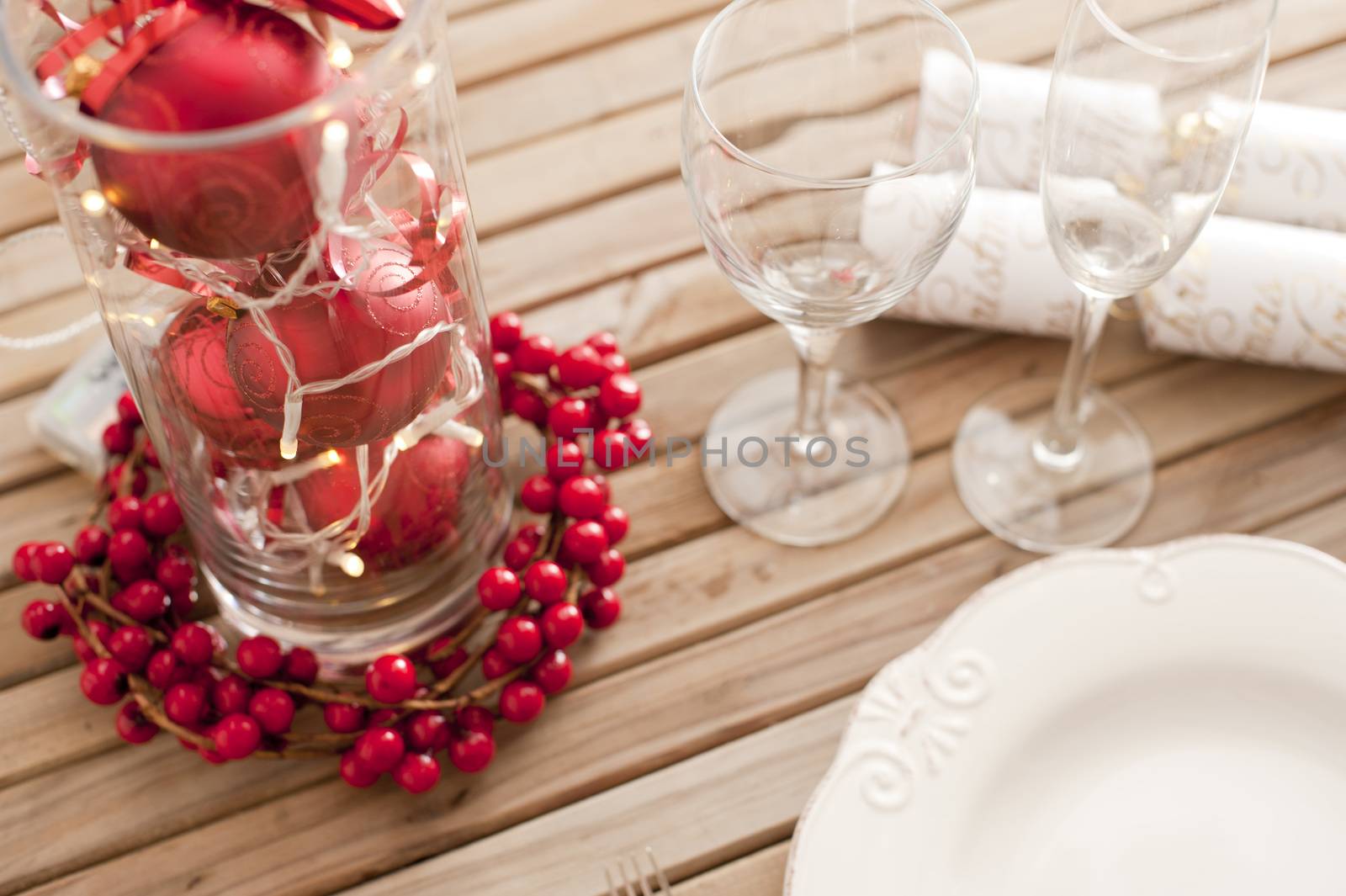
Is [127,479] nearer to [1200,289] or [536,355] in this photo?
[536,355]

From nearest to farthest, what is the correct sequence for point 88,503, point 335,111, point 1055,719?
point 335,111, point 1055,719, point 88,503

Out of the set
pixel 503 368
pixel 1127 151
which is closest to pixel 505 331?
pixel 503 368

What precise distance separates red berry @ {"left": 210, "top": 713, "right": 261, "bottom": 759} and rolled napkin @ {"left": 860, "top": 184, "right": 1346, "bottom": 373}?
16.7 inches

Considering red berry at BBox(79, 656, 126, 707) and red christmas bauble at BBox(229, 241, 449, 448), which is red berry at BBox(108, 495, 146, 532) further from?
red christmas bauble at BBox(229, 241, 449, 448)

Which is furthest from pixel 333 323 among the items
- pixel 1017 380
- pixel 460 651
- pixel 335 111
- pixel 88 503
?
pixel 1017 380

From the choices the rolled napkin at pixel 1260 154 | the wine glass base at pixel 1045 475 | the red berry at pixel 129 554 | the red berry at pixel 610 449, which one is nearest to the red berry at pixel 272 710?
the red berry at pixel 129 554

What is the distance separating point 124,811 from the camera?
618 millimetres

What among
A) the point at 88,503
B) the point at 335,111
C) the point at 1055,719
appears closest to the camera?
the point at 335,111

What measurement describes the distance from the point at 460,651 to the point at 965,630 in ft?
0.82

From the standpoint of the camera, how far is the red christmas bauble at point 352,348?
0.49m

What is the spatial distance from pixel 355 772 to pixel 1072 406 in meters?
0.43

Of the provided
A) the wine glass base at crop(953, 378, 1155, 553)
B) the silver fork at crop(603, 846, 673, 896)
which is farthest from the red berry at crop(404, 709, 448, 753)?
the wine glass base at crop(953, 378, 1155, 553)

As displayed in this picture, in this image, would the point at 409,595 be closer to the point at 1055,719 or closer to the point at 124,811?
the point at 124,811

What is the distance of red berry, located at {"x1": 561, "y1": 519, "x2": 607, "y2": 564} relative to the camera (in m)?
0.64
